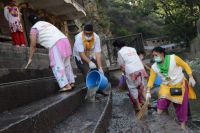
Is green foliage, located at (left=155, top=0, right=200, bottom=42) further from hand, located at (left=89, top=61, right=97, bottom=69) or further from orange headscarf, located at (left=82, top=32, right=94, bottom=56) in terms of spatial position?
hand, located at (left=89, top=61, right=97, bottom=69)

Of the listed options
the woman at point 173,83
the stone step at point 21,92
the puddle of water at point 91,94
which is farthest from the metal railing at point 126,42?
the stone step at point 21,92

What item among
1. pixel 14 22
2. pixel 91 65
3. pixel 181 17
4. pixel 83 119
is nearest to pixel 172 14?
pixel 181 17

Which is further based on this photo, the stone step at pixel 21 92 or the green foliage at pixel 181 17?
the green foliage at pixel 181 17

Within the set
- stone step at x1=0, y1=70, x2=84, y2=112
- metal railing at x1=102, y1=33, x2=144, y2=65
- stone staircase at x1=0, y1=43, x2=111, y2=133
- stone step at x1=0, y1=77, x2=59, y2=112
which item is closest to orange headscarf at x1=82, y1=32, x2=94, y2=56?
stone staircase at x1=0, y1=43, x2=111, y2=133

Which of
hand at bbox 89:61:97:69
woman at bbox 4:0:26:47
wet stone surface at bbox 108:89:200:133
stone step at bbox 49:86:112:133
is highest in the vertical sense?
woman at bbox 4:0:26:47

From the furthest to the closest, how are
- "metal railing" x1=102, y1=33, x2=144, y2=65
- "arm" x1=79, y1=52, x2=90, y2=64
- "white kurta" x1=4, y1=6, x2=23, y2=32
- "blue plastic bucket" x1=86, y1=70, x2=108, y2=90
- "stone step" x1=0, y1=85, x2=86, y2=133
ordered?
1. "metal railing" x1=102, y1=33, x2=144, y2=65
2. "white kurta" x1=4, y1=6, x2=23, y2=32
3. "arm" x1=79, y1=52, x2=90, y2=64
4. "blue plastic bucket" x1=86, y1=70, x2=108, y2=90
5. "stone step" x1=0, y1=85, x2=86, y2=133

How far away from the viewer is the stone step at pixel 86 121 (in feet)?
16.8

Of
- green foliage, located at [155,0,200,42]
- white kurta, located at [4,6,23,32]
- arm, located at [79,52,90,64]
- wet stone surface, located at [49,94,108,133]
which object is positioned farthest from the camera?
green foliage, located at [155,0,200,42]

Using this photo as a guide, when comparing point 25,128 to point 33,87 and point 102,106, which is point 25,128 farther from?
A: point 102,106

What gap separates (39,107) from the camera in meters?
5.39

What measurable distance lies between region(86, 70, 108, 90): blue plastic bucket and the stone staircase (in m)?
0.23

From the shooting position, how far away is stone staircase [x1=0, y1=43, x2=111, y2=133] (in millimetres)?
4566

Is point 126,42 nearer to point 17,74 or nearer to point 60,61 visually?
point 60,61

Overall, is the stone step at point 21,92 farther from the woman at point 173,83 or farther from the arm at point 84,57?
the woman at point 173,83
